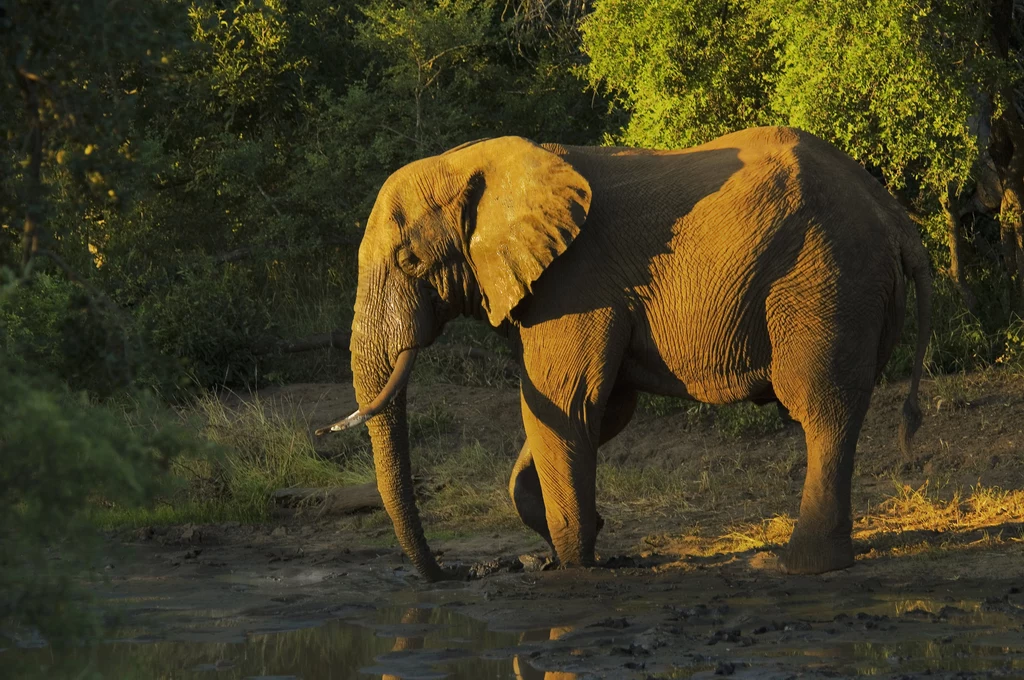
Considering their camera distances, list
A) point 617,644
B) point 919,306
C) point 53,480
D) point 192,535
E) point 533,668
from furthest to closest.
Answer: point 192,535, point 919,306, point 617,644, point 533,668, point 53,480

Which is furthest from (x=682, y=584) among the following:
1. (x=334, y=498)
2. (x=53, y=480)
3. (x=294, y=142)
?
(x=294, y=142)

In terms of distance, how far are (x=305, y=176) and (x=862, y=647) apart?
1018 cm

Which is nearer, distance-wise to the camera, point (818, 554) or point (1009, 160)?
point (818, 554)

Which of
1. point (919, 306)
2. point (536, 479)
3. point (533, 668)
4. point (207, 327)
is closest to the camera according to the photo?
point (533, 668)

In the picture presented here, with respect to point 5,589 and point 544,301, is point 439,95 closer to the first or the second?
point 544,301

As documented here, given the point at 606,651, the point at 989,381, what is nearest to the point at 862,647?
the point at 606,651

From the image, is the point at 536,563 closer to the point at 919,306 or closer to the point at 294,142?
the point at 919,306

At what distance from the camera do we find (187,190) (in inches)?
650

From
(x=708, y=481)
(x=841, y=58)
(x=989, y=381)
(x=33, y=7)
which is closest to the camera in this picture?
(x=33, y=7)

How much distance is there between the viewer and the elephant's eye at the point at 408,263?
8930 mm

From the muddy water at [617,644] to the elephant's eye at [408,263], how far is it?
191cm

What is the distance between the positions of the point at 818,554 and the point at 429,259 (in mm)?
2740

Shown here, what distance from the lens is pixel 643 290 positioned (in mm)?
8852

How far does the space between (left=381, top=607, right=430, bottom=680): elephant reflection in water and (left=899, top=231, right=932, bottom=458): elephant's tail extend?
3011mm
